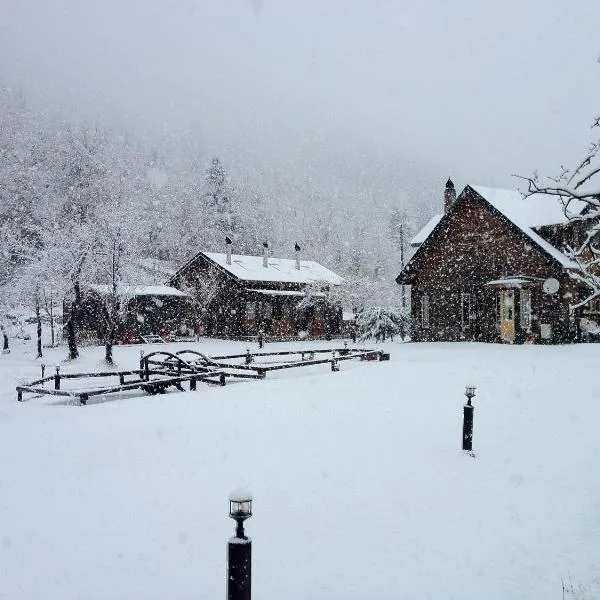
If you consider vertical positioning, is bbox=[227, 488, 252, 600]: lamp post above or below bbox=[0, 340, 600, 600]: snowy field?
above

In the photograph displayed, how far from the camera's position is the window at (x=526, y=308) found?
28516mm

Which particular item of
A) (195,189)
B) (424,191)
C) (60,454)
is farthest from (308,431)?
(424,191)

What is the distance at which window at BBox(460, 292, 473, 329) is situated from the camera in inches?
1221

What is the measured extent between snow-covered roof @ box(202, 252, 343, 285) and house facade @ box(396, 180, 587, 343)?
40.9 feet

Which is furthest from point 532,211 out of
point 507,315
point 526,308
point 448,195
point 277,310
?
point 277,310

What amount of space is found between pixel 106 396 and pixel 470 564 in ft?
43.0

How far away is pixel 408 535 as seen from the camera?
214 inches

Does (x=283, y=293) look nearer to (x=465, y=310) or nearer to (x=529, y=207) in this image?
(x=465, y=310)

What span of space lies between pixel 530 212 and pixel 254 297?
67.5ft

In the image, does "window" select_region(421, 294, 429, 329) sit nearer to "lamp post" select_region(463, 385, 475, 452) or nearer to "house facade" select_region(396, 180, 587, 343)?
"house facade" select_region(396, 180, 587, 343)

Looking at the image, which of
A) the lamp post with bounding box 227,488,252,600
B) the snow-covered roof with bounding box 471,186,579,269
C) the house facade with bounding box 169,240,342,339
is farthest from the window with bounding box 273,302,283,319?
the lamp post with bounding box 227,488,252,600

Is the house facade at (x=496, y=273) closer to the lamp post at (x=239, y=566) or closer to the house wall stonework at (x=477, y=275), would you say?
the house wall stonework at (x=477, y=275)

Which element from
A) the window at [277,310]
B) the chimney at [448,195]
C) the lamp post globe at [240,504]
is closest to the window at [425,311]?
the chimney at [448,195]

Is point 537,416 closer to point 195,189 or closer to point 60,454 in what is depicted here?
point 60,454
